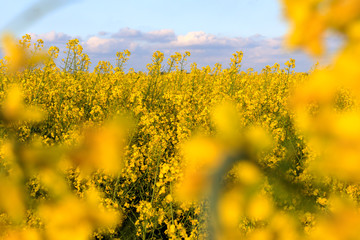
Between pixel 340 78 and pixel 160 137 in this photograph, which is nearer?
pixel 340 78

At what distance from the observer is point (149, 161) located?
3.06m

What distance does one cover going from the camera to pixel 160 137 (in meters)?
3.15

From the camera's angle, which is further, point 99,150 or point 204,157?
point 99,150

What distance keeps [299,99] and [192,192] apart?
0.27 meters

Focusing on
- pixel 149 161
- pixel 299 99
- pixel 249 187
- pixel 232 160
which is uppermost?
pixel 299 99

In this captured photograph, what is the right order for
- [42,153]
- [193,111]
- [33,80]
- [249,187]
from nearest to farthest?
[249,187] < [42,153] < [193,111] < [33,80]

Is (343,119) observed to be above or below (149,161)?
above

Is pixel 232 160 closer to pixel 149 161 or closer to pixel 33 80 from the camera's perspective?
pixel 149 161

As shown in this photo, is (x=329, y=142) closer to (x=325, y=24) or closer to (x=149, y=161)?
(x=325, y=24)

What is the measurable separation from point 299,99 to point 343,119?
0.24 feet

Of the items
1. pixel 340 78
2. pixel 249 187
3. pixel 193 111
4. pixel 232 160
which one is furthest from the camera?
pixel 193 111

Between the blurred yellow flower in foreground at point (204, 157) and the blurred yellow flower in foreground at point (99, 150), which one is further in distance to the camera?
the blurred yellow flower in foreground at point (99, 150)

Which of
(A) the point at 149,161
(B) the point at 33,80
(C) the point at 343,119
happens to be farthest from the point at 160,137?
(B) the point at 33,80

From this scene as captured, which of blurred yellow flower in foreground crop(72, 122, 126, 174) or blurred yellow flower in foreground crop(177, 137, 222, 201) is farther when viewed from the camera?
blurred yellow flower in foreground crop(72, 122, 126, 174)
